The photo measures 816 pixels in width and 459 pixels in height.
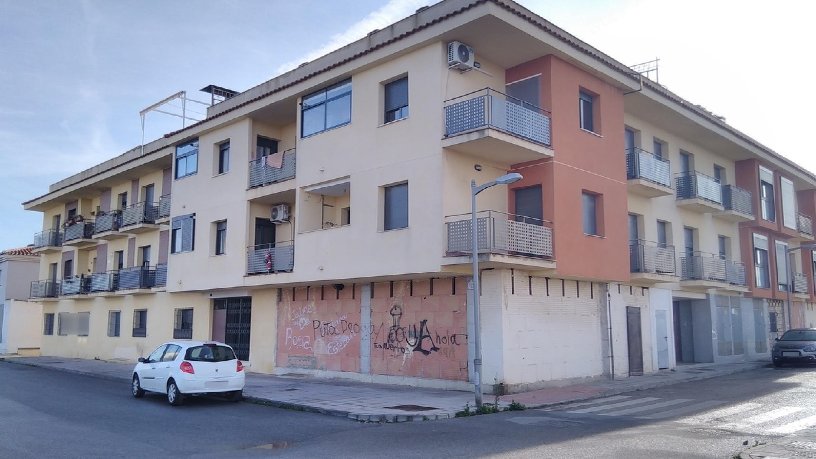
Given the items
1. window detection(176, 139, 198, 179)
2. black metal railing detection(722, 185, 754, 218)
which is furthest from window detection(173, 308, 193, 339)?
black metal railing detection(722, 185, 754, 218)

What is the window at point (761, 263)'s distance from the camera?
100 ft

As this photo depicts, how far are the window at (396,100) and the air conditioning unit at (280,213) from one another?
6.43 metres

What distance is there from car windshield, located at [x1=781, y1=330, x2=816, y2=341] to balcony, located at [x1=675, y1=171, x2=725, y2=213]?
→ 5857 mm

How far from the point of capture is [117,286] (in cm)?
3209

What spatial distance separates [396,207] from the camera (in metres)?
18.7

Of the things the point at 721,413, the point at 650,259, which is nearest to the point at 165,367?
the point at 721,413

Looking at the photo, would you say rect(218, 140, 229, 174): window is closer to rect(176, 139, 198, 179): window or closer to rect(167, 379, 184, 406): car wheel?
rect(176, 139, 198, 179): window

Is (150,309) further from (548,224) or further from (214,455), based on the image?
(214,455)

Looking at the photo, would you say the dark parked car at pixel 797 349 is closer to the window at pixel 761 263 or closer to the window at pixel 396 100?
the window at pixel 761 263

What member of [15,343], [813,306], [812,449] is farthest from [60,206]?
[813,306]

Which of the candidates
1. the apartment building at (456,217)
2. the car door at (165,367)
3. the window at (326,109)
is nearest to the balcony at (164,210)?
the apartment building at (456,217)

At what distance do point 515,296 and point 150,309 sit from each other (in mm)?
19570

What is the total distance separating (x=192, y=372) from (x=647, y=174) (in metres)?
16.3

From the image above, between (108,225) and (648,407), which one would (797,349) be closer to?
(648,407)
